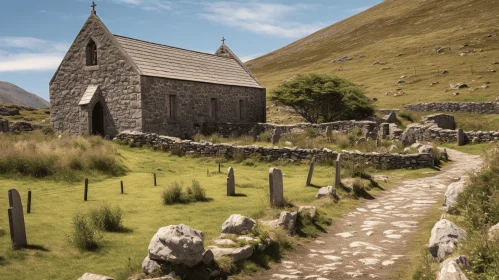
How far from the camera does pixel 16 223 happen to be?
29.4ft

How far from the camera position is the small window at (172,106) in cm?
3034

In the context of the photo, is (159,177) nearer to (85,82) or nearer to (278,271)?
(278,271)

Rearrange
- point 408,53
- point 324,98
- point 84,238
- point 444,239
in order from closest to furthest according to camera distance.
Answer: point 444,239 → point 84,238 → point 324,98 → point 408,53

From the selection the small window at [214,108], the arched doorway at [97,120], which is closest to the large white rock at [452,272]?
the arched doorway at [97,120]

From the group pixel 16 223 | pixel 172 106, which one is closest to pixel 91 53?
pixel 172 106

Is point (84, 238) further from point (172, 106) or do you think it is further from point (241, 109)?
point (241, 109)

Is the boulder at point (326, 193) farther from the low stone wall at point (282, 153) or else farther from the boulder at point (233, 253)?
the low stone wall at point (282, 153)

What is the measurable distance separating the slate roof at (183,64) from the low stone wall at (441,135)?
46.7 ft

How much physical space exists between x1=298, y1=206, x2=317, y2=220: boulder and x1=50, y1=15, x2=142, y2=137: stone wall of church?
737 inches

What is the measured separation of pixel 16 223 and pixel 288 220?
5870 mm

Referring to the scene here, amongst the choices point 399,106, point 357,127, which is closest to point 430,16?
point 399,106

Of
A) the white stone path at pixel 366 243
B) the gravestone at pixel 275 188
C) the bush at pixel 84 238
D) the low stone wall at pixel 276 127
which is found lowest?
the white stone path at pixel 366 243

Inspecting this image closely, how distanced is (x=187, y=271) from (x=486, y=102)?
40.7 meters

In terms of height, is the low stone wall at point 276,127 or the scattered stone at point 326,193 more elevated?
the low stone wall at point 276,127
